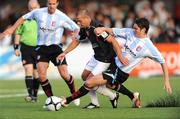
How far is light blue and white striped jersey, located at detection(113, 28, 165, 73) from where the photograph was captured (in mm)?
14555

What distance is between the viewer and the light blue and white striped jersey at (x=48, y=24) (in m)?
15.7

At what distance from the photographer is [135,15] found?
30422mm

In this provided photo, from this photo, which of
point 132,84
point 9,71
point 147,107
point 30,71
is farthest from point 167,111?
point 9,71

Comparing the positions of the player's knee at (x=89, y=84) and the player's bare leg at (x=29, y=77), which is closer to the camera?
the player's knee at (x=89, y=84)

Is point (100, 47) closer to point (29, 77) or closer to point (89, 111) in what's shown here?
point (89, 111)

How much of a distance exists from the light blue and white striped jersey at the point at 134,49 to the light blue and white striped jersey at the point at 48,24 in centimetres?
156

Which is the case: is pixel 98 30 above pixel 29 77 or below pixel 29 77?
above

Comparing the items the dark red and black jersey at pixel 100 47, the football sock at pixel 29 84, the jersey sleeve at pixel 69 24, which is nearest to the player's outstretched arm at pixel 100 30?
the dark red and black jersey at pixel 100 47

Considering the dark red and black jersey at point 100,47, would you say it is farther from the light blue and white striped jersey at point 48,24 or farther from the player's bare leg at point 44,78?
the player's bare leg at point 44,78

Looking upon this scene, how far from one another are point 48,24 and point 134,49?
2.08 meters

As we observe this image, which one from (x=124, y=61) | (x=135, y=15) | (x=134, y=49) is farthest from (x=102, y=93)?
(x=135, y=15)

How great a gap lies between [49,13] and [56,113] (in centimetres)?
264

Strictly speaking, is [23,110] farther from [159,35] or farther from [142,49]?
[159,35]

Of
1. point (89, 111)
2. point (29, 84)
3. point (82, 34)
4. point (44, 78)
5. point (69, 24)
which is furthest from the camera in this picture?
point (29, 84)
